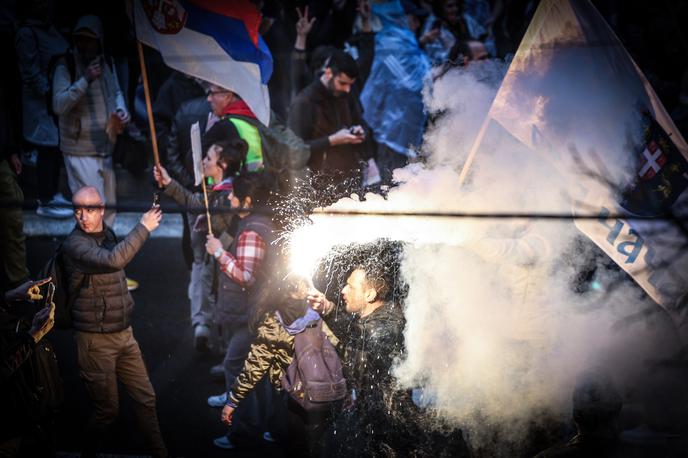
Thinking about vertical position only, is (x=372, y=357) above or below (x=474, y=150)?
below

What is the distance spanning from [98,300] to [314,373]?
153cm

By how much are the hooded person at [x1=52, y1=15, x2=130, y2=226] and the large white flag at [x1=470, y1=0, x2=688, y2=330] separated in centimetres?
432

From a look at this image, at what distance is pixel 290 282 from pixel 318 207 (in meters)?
0.55

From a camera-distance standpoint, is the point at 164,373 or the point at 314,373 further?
the point at 164,373

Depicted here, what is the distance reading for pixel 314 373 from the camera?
15.1 feet

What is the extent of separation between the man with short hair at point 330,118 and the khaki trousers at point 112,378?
3.02 m

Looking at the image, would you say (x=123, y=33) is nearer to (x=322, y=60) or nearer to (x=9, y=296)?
(x=322, y=60)

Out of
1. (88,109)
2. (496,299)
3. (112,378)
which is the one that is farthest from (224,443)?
(88,109)

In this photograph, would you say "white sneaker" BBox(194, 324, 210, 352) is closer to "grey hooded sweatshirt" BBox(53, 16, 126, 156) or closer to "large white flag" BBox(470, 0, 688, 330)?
"grey hooded sweatshirt" BBox(53, 16, 126, 156)

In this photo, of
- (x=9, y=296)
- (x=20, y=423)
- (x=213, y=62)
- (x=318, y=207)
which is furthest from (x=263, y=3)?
(x=20, y=423)

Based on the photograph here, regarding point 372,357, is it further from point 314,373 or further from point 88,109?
point 88,109

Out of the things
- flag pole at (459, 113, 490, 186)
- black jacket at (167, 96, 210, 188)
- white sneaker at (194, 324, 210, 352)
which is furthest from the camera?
black jacket at (167, 96, 210, 188)

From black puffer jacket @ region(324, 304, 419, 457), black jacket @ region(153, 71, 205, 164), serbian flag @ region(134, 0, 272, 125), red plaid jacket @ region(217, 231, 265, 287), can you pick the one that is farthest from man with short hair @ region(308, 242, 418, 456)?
black jacket @ region(153, 71, 205, 164)

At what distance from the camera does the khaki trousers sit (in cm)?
479
